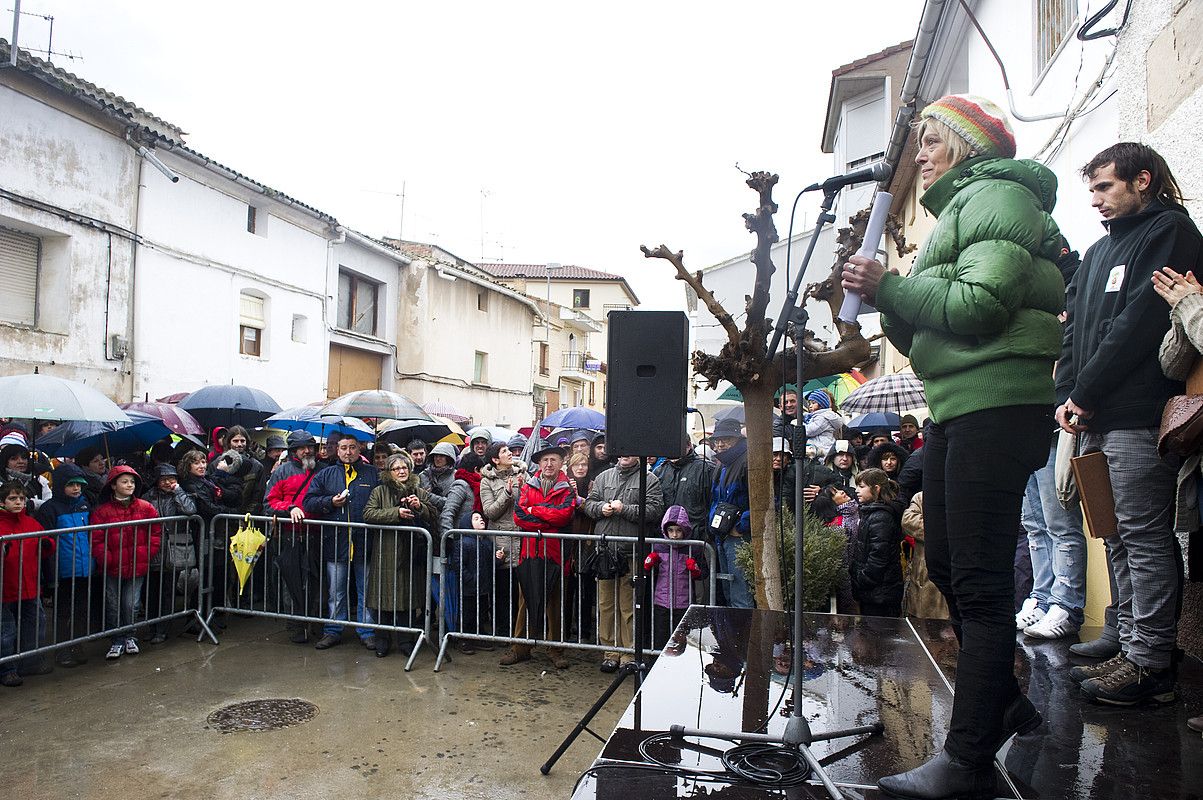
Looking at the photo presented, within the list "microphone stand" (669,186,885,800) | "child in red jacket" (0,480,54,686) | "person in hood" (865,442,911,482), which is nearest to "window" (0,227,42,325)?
Result: "child in red jacket" (0,480,54,686)

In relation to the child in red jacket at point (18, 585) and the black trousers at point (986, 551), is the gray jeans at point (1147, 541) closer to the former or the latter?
the black trousers at point (986, 551)

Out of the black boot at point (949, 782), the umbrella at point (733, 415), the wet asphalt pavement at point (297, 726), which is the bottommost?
the wet asphalt pavement at point (297, 726)

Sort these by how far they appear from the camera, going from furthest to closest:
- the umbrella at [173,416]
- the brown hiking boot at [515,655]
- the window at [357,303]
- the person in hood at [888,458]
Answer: the window at [357,303] < the umbrella at [173,416] < the person in hood at [888,458] < the brown hiking boot at [515,655]

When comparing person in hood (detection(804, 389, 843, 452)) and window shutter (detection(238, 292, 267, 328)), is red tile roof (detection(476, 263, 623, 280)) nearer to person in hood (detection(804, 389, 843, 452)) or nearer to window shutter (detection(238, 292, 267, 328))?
window shutter (detection(238, 292, 267, 328))

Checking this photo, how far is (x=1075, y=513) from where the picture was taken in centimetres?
375

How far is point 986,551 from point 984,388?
44 centimetres

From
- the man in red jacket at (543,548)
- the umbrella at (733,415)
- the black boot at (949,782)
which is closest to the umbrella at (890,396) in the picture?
the umbrella at (733,415)

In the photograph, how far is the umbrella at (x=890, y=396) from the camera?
800 cm

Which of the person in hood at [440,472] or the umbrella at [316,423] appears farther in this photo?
the umbrella at [316,423]

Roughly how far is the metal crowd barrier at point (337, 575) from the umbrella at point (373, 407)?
8.41ft

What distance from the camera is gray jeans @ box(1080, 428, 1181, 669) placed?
2.80 metres

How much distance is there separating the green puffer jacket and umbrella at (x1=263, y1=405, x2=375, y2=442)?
851 centimetres

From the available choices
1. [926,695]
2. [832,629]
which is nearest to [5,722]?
[832,629]

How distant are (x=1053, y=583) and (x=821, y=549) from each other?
1498 millimetres
